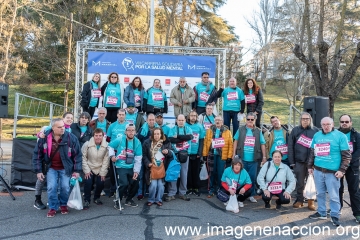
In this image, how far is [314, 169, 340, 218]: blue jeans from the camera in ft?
17.9

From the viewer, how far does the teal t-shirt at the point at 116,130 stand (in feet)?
22.5

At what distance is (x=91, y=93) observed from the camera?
336 inches

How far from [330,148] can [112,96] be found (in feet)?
16.8

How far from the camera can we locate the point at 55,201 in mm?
5746

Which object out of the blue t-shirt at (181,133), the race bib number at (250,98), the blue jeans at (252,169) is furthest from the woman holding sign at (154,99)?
the blue jeans at (252,169)

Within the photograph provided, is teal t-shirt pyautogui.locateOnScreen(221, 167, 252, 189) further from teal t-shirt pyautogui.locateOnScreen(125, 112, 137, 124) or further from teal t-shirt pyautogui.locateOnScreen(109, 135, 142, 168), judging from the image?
teal t-shirt pyautogui.locateOnScreen(125, 112, 137, 124)

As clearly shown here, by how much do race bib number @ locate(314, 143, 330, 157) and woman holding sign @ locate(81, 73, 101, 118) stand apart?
17.4 feet

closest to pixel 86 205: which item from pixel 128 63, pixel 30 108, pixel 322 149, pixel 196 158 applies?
pixel 196 158

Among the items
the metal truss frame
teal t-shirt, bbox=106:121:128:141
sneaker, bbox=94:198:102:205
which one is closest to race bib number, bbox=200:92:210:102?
the metal truss frame

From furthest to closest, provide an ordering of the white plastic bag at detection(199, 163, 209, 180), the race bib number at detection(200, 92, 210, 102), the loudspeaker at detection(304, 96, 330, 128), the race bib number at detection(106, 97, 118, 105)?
the race bib number at detection(200, 92, 210, 102) < the race bib number at detection(106, 97, 118, 105) < the loudspeaker at detection(304, 96, 330, 128) < the white plastic bag at detection(199, 163, 209, 180)

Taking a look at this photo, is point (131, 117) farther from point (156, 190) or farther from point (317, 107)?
point (317, 107)

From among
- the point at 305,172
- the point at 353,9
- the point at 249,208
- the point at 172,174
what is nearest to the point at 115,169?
the point at 172,174

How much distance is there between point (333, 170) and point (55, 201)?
4.57 meters

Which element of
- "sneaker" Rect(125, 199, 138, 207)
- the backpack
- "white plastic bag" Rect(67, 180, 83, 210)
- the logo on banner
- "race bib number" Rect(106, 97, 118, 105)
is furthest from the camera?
the logo on banner
